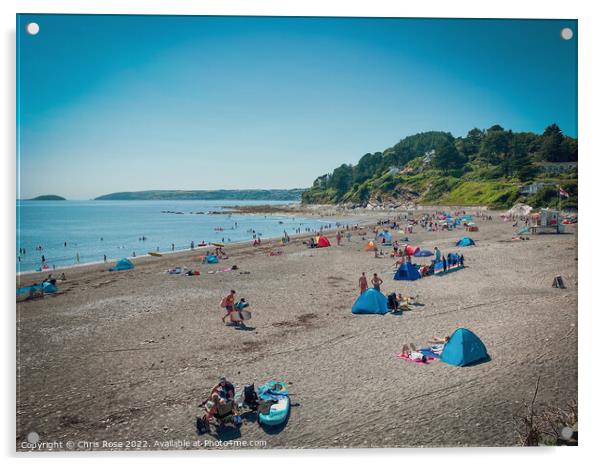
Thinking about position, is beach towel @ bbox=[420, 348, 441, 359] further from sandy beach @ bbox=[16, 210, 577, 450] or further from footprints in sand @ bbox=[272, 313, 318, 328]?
footprints in sand @ bbox=[272, 313, 318, 328]

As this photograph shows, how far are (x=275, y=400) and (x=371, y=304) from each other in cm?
554

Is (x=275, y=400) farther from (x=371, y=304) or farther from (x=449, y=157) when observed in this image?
(x=449, y=157)

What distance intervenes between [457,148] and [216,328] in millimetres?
71829

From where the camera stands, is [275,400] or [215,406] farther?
[275,400]

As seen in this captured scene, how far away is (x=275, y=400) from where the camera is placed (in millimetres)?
6324

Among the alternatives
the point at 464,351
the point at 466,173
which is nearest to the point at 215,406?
→ the point at 464,351

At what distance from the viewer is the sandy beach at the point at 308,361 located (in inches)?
233

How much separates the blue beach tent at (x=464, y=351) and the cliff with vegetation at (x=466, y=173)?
365 cm

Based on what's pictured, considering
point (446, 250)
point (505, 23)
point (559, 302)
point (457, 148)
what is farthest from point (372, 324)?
point (457, 148)

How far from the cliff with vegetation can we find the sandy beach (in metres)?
3.54

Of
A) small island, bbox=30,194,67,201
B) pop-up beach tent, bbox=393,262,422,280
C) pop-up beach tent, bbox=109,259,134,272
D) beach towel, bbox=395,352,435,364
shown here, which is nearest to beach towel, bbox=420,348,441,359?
beach towel, bbox=395,352,435,364

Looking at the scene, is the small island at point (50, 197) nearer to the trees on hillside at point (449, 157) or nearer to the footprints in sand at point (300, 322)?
the footprints in sand at point (300, 322)

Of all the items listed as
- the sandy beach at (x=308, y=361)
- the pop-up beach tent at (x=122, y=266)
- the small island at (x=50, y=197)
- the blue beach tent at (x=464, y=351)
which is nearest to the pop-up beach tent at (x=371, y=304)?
the sandy beach at (x=308, y=361)
